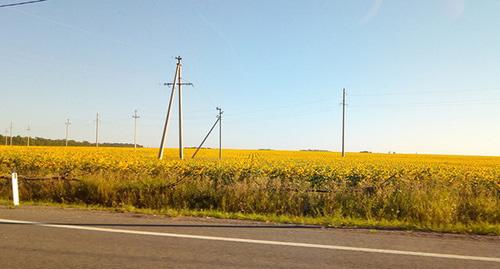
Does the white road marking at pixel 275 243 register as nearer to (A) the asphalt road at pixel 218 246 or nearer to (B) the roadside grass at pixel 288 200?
(A) the asphalt road at pixel 218 246

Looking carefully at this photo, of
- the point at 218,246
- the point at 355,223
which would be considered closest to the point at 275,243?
the point at 218,246

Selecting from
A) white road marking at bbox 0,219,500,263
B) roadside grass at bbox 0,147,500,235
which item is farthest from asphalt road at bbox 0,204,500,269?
roadside grass at bbox 0,147,500,235

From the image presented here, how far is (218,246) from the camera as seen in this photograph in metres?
5.95

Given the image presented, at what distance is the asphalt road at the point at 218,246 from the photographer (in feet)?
16.8

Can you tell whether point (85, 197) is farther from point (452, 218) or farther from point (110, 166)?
point (452, 218)

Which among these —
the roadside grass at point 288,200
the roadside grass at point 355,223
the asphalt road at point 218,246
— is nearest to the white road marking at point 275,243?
the asphalt road at point 218,246

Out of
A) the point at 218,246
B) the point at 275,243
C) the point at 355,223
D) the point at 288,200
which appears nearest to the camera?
the point at 218,246

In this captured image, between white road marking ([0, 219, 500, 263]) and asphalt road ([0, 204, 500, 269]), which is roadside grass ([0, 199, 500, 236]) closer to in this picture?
asphalt road ([0, 204, 500, 269])

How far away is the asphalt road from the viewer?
513cm

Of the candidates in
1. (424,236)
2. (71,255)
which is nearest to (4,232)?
(71,255)

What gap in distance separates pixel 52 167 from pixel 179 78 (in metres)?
19.9

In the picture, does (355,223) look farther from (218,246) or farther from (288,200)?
(218,246)

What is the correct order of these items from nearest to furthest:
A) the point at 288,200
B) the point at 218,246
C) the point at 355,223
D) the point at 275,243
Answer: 1. the point at 218,246
2. the point at 275,243
3. the point at 355,223
4. the point at 288,200

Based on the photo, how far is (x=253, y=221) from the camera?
331 inches
